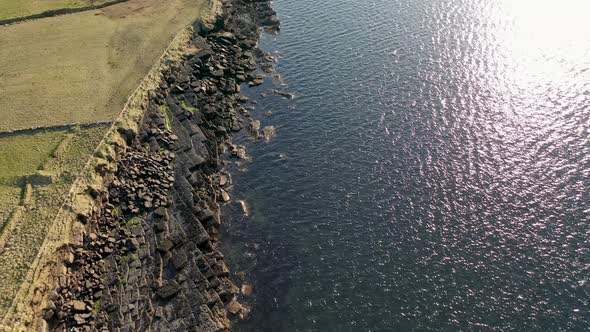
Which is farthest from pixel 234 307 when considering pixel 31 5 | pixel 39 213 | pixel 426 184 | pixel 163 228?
pixel 31 5

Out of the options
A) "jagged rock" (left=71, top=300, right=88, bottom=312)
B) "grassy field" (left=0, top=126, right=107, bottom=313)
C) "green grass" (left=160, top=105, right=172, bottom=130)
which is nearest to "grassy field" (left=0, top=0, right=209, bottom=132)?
"green grass" (left=160, top=105, right=172, bottom=130)

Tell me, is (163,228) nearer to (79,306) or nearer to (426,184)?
(79,306)

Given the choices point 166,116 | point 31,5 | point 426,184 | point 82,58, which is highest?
point 31,5

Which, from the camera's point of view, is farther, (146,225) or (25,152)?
(25,152)

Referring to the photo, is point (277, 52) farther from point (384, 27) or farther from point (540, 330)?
point (540, 330)

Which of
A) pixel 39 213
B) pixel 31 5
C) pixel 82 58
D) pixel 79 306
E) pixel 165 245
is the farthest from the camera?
pixel 31 5

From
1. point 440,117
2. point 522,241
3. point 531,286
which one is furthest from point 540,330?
point 440,117

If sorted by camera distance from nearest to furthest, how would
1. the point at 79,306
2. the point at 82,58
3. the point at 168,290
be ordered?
the point at 79,306 < the point at 168,290 < the point at 82,58
